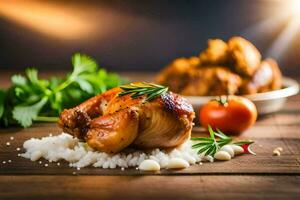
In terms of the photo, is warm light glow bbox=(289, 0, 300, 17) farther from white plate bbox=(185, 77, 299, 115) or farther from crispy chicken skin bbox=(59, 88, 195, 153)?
crispy chicken skin bbox=(59, 88, 195, 153)

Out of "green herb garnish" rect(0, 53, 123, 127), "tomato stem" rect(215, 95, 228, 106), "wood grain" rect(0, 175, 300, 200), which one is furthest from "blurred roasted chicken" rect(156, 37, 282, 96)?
"wood grain" rect(0, 175, 300, 200)

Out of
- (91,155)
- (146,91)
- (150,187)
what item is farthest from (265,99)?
(150,187)

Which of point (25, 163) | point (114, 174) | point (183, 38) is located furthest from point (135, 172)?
point (183, 38)

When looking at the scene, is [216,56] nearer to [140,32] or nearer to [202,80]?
[202,80]

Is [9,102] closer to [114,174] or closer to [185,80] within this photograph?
[185,80]

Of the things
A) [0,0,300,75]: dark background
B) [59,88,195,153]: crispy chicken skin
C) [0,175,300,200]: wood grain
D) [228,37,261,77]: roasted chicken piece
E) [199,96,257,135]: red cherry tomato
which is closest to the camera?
[0,175,300,200]: wood grain

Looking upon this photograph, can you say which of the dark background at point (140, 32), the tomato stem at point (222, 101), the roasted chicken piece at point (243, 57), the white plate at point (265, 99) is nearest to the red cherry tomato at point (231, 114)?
the tomato stem at point (222, 101)

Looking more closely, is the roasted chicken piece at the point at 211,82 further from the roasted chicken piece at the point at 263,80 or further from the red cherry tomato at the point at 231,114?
the red cherry tomato at the point at 231,114
